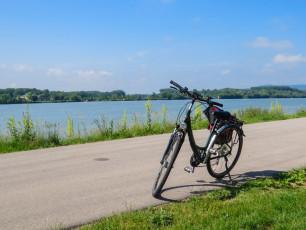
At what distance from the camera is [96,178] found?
234 inches

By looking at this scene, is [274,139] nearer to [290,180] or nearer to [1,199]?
[290,180]

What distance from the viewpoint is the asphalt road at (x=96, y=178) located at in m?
4.27

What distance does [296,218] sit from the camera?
3.78 meters

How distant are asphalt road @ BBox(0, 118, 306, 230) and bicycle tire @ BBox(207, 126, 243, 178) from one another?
0.73 feet

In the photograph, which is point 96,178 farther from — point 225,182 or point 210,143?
point 225,182

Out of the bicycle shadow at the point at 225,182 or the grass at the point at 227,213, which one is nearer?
the grass at the point at 227,213

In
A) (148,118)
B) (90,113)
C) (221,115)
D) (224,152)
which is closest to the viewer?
(221,115)

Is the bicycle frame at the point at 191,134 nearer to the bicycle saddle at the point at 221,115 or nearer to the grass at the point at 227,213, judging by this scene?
the bicycle saddle at the point at 221,115

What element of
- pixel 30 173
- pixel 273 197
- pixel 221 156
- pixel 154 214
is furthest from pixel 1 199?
pixel 273 197

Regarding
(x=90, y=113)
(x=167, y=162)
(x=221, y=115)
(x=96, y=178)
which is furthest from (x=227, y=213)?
(x=90, y=113)

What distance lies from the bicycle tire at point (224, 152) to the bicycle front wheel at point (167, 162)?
822 mm

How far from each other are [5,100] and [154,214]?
25.8m

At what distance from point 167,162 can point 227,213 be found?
1.17 meters

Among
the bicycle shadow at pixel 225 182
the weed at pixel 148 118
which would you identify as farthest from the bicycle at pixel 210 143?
the weed at pixel 148 118
